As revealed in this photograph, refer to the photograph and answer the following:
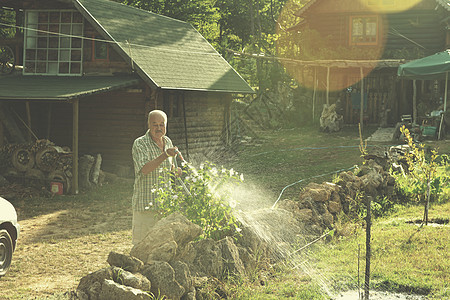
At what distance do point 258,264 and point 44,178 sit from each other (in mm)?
9417

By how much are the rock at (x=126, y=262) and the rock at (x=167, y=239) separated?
166 mm

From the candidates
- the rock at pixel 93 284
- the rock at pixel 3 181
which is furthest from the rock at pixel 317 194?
the rock at pixel 3 181

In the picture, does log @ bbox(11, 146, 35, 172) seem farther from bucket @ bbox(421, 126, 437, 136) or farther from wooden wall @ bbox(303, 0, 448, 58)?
wooden wall @ bbox(303, 0, 448, 58)

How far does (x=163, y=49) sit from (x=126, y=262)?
14.9 m

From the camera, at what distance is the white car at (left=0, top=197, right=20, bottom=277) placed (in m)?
7.03

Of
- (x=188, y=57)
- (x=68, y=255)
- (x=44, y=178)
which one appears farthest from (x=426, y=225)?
(x=188, y=57)

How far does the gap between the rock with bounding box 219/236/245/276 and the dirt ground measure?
1907 mm

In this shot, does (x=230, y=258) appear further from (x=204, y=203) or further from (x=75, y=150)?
(x=75, y=150)

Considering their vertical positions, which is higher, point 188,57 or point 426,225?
point 188,57

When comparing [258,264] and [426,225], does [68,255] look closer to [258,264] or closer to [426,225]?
[258,264]

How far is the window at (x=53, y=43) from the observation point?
17.6m

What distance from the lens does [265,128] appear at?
92.3 ft

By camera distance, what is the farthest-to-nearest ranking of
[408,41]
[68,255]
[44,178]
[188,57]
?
[408,41], [188,57], [44,178], [68,255]

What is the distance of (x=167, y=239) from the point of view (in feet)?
17.7
